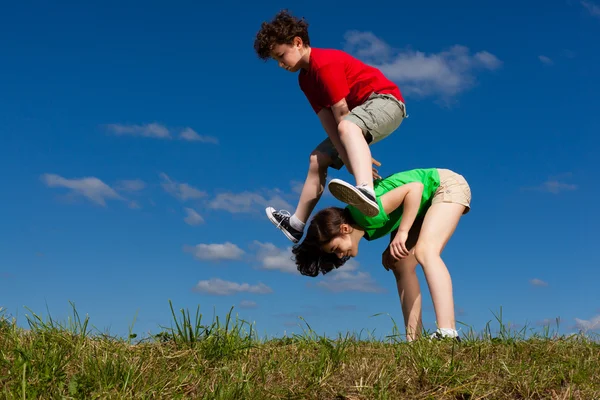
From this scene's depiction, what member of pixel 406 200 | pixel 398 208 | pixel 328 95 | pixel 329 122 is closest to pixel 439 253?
pixel 406 200

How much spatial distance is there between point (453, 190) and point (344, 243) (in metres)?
1.25

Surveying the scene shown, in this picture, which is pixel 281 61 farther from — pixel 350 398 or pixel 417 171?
pixel 350 398

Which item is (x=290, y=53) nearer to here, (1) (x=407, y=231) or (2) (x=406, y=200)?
(2) (x=406, y=200)

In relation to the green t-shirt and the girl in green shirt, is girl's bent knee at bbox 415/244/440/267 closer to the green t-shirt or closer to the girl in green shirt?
the girl in green shirt

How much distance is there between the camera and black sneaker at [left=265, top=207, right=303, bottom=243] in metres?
6.98

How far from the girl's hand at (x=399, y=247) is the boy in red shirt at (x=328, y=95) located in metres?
0.87

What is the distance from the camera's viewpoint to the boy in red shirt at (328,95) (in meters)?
6.41

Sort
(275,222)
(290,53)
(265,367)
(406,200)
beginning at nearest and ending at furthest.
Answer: (265,367) → (406,200) → (290,53) → (275,222)

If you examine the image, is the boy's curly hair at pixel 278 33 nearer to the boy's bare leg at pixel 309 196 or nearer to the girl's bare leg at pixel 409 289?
the boy's bare leg at pixel 309 196

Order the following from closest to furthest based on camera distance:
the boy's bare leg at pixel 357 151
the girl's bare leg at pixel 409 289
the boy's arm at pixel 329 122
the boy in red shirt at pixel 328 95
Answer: the boy's bare leg at pixel 357 151
the girl's bare leg at pixel 409 289
the boy in red shirt at pixel 328 95
the boy's arm at pixel 329 122

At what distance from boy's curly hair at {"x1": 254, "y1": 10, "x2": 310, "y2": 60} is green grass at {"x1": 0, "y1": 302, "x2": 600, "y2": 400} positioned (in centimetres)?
340

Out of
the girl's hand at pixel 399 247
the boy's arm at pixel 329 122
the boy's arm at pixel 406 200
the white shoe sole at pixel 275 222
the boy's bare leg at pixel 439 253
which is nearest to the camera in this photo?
the boy's bare leg at pixel 439 253

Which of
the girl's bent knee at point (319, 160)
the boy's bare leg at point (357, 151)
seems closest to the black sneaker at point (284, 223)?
the girl's bent knee at point (319, 160)

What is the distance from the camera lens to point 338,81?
642 cm
